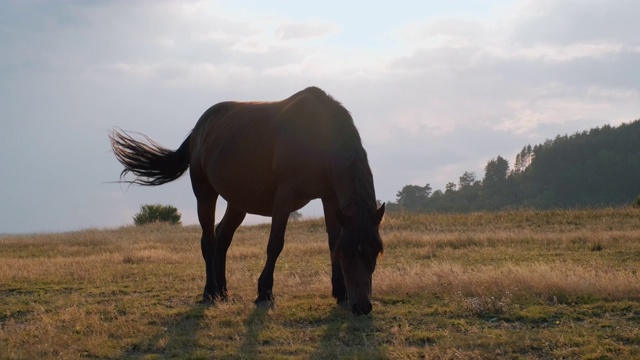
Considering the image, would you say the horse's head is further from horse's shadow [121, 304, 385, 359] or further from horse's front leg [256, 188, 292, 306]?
horse's front leg [256, 188, 292, 306]

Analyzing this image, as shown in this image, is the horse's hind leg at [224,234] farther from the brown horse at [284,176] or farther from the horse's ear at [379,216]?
the horse's ear at [379,216]

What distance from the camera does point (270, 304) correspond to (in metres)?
9.26

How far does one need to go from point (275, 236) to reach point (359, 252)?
181 centimetres

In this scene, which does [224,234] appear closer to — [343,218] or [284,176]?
[284,176]

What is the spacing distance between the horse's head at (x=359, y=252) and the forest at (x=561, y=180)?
229ft

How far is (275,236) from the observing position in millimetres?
9391

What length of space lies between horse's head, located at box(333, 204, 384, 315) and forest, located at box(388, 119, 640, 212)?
6985 cm

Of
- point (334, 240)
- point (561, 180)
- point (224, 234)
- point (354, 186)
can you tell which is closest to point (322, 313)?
point (334, 240)

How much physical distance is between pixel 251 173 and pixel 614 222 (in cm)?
1699

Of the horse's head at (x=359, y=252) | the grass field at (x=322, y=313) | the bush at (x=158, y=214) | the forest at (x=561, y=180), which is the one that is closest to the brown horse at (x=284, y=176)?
the horse's head at (x=359, y=252)

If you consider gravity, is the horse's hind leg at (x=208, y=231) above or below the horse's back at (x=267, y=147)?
below

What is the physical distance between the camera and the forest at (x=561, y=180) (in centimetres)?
8369

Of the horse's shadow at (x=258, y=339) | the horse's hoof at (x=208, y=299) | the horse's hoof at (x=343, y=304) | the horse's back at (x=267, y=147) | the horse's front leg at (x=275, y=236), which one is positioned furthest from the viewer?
the horse's hoof at (x=208, y=299)

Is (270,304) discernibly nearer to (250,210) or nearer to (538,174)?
(250,210)
